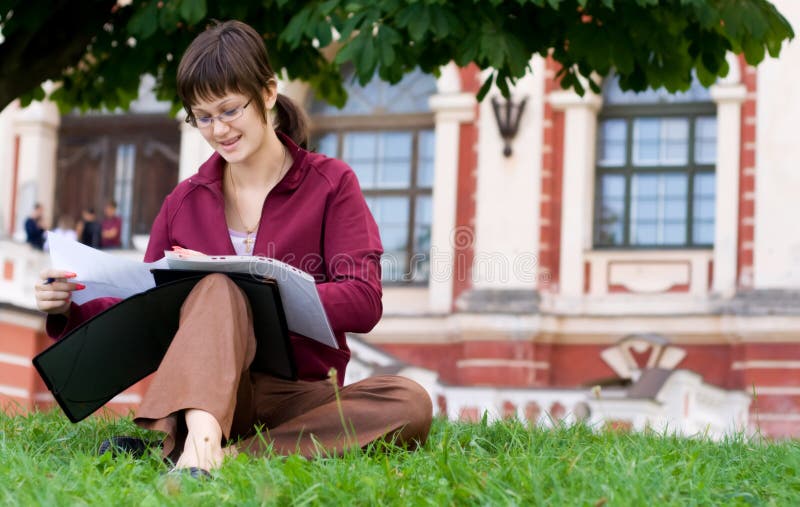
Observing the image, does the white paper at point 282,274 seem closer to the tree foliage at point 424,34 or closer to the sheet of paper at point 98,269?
the sheet of paper at point 98,269

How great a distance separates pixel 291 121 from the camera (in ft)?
12.8

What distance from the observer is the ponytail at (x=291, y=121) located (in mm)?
3885

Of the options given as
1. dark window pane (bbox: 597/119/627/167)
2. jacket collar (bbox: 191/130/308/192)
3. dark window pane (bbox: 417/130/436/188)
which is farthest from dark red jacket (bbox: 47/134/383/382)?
dark window pane (bbox: 417/130/436/188)

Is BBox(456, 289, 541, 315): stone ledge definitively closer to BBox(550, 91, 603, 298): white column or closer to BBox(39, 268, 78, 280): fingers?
BBox(550, 91, 603, 298): white column

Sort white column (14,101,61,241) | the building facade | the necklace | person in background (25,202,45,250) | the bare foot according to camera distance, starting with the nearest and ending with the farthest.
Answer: the bare foot < the necklace < the building facade < person in background (25,202,45,250) < white column (14,101,61,241)

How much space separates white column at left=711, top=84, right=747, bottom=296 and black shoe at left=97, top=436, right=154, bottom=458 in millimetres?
10775

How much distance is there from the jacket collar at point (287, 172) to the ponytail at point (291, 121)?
0.17ft

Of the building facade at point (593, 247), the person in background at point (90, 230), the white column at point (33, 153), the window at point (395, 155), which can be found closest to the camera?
the building facade at point (593, 247)

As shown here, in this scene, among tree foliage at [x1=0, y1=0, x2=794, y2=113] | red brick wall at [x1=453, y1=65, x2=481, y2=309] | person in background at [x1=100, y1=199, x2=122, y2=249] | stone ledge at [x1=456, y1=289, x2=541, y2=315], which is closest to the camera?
tree foliage at [x1=0, y1=0, x2=794, y2=113]

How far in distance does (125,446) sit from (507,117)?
1076 centimetres

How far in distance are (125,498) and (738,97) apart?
12.0 metres

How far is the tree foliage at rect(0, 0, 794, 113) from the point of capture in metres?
5.72

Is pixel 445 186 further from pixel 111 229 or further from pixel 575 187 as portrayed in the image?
pixel 111 229

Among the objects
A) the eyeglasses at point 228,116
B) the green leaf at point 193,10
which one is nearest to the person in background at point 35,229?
the green leaf at point 193,10
